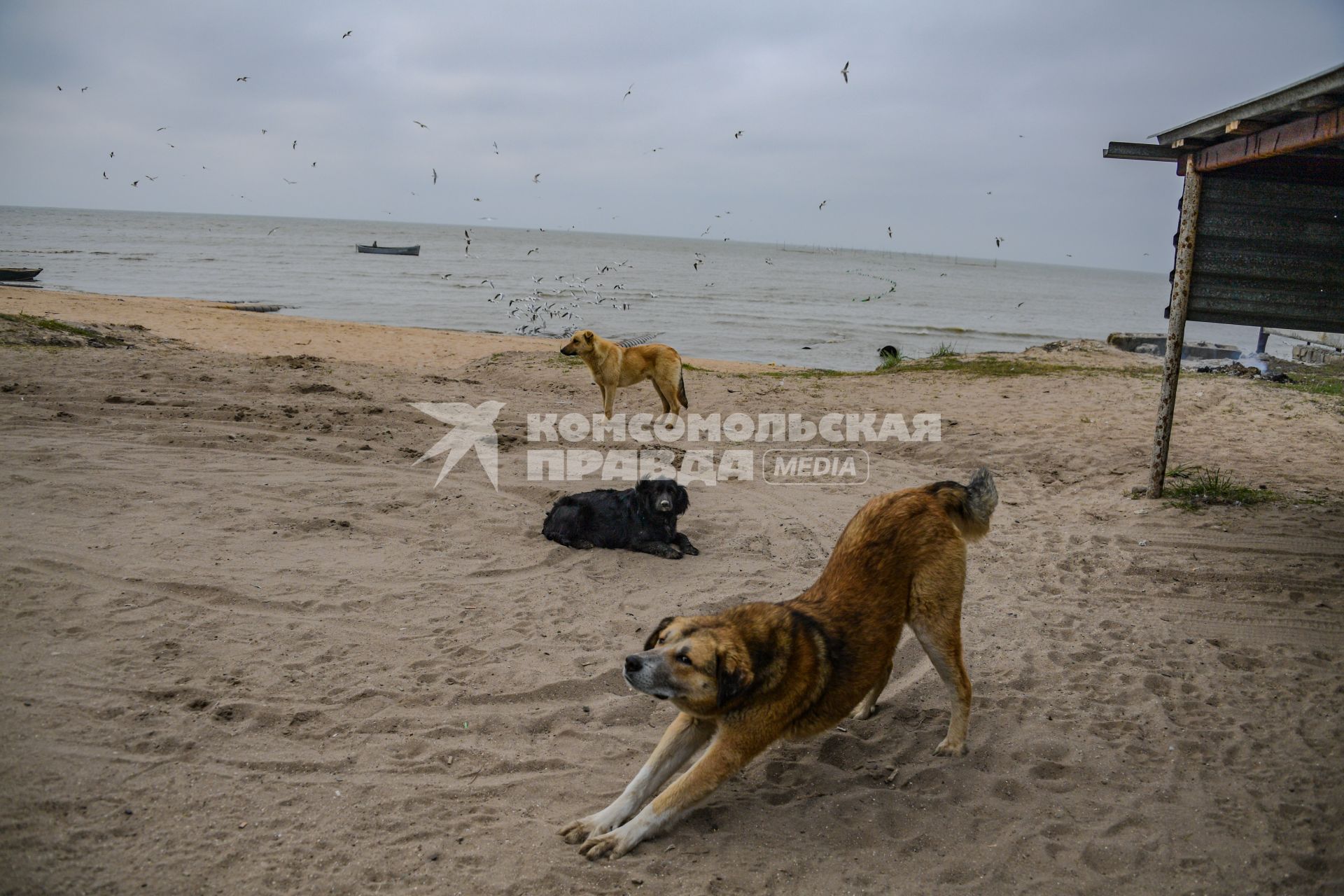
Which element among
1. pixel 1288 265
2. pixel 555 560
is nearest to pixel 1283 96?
pixel 1288 265

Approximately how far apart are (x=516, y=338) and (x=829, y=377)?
10.8m

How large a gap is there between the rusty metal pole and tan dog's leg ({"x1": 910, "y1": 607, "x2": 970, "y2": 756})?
4.72m

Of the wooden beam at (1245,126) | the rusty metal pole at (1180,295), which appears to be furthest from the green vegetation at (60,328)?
the wooden beam at (1245,126)

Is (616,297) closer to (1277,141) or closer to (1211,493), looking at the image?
(1211,493)

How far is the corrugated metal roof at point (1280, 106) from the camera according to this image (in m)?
4.75

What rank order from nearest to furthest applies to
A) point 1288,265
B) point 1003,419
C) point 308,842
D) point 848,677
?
point 308,842 → point 848,677 → point 1288,265 → point 1003,419

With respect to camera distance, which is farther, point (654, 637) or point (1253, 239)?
point (1253, 239)

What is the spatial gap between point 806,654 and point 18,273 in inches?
1444

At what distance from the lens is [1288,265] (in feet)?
24.1

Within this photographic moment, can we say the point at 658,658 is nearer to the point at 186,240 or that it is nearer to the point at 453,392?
the point at 453,392

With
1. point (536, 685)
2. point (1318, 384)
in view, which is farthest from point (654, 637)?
point (1318, 384)

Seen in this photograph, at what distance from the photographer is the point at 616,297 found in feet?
133

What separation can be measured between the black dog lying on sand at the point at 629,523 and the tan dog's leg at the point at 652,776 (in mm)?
3094

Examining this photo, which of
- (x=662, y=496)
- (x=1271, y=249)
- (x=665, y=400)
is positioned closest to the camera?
→ (x=662, y=496)
